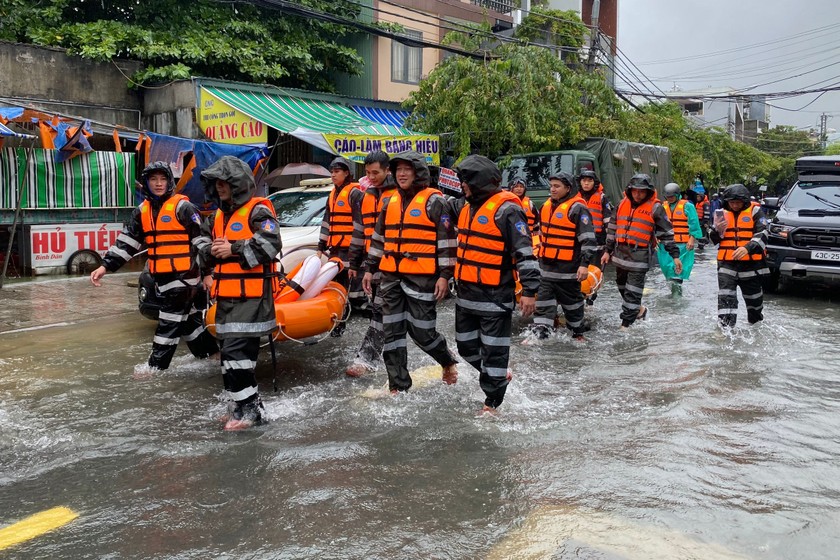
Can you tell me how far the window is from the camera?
20.7m

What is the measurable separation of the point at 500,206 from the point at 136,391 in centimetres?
338

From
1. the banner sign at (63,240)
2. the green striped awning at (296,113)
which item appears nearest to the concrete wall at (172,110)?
the green striped awning at (296,113)

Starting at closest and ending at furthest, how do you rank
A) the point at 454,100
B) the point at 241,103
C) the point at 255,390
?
1. the point at 255,390
2. the point at 241,103
3. the point at 454,100

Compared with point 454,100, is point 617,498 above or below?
below

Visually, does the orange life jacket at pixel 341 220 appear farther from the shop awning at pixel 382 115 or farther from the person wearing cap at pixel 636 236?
the shop awning at pixel 382 115

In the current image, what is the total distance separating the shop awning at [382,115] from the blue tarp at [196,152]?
14.1ft

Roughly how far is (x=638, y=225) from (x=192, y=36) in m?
11.4

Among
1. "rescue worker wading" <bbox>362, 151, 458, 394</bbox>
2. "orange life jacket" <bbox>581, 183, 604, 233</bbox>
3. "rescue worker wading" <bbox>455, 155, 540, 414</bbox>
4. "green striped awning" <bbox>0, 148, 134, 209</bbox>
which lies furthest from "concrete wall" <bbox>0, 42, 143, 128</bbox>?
"rescue worker wading" <bbox>455, 155, 540, 414</bbox>

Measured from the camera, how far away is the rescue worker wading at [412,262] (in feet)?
17.9

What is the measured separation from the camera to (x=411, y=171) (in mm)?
5469

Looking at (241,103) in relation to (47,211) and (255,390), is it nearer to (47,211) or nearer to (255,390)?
(47,211)

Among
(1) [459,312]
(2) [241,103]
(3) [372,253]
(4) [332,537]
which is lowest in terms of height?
(4) [332,537]

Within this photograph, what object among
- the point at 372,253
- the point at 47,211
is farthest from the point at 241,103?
the point at 372,253

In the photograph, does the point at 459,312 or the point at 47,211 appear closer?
the point at 459,312
